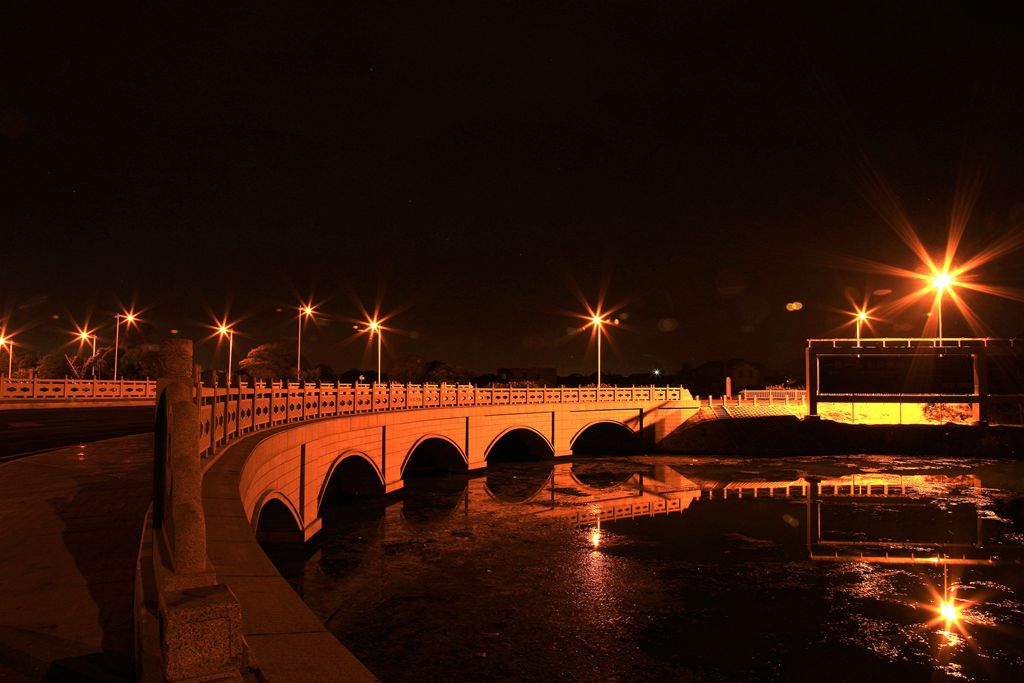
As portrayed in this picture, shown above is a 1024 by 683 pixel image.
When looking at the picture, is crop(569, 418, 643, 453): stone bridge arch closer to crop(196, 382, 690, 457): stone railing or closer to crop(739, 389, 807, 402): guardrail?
crop(196, 382, 690, 457): stone railing

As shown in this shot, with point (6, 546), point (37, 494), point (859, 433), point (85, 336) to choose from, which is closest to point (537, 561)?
point (37, 494)

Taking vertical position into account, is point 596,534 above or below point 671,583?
below

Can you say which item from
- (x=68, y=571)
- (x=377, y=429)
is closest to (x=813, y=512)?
(x=377, y=429)

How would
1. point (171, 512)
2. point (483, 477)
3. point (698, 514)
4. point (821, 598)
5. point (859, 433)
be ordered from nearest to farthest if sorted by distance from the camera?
1. point (171, 512)
2. point (821, 598)
3. point (698, 514)
4. point (483, 477)
5. point (859, 433)

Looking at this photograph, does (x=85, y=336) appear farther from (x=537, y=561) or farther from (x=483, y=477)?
(x=537, y=561)

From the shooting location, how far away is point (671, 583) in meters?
16.3

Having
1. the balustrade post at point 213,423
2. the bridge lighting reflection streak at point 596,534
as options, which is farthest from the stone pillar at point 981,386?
the balustrade post at point 213,423

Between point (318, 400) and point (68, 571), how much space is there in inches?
584

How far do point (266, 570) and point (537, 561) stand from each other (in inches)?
546

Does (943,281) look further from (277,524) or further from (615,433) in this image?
(277,524)

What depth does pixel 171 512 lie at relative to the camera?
3914 millimetres

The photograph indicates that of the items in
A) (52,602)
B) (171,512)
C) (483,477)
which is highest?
(171,512)

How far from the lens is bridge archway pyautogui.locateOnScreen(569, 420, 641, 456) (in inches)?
1988

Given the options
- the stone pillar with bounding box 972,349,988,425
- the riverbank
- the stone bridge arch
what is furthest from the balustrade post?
the stone pillar with bounding box 972,349,988,425
